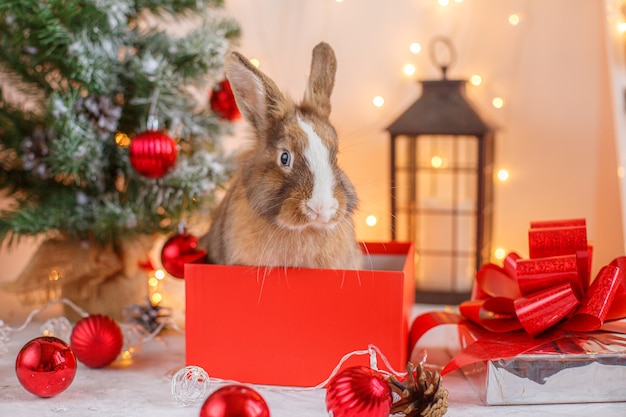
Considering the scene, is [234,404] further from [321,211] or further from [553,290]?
[553,290]

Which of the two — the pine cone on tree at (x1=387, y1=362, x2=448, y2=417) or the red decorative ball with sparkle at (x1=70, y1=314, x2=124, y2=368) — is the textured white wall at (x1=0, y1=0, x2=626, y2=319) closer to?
the red decorative ball with sparkle at (x1=70, y1=314, x2=124, y2=368)

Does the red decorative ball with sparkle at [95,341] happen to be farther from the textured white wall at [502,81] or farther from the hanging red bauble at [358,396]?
the textured white wall at [502,81]

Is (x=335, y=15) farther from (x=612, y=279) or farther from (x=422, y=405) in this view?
(x=422, y=405)

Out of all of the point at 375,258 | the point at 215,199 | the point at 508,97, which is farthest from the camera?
the point at 508,97

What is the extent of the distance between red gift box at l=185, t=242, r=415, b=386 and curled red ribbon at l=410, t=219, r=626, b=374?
0.12 m

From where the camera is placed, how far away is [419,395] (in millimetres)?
823

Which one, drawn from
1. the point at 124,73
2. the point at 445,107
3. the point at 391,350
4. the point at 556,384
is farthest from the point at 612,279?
the point at 124,73

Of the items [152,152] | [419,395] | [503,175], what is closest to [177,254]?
[152,152]

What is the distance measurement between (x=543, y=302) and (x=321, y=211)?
1.09 feet

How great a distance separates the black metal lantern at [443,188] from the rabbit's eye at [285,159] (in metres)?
0.43

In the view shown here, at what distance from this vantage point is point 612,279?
92 centimetres

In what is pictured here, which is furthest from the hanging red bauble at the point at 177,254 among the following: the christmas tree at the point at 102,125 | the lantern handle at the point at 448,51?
the lantern handle at the point at 448,51

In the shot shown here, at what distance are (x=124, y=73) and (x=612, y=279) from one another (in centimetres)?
86

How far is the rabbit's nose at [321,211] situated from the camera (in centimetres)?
85
